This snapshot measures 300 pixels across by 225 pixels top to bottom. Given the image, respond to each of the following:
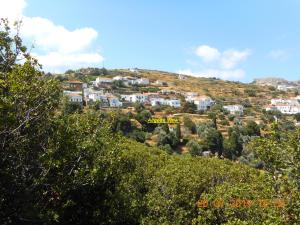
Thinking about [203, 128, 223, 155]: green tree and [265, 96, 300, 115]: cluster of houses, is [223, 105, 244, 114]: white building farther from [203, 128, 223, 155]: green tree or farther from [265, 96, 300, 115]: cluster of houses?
[203, 128, 223, 155]: green tree

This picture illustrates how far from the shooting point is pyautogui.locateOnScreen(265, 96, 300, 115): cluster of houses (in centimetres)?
17625

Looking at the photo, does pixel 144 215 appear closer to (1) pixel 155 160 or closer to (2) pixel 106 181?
(2) pixel 106 181

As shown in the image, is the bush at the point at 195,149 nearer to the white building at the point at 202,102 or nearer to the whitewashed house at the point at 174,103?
the whitewashed house at the point at 174,103

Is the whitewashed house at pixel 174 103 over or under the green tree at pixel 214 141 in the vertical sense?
over

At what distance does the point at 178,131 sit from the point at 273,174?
91914 mm

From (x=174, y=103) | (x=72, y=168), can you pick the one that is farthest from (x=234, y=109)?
(x=72, y=168)

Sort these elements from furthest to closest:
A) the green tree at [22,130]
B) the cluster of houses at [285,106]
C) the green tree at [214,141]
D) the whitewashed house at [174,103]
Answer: the cluster of houses at [285,106] → the whitewashed house at [174,103] → the green tree at [214,141] → the green tree at [22,130]

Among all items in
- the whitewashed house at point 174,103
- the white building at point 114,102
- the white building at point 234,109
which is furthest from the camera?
the whitewashed house at point 174,103

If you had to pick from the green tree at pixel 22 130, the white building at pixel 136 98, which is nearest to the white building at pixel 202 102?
the white building at pixel 136 98

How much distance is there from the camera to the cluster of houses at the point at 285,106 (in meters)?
176

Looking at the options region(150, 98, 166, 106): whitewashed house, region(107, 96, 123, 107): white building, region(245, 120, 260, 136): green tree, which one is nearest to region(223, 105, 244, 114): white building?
region(150, 98, 166, 106): whitewashed house

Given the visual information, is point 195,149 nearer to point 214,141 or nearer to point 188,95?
point 214,141

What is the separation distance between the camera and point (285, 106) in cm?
18438

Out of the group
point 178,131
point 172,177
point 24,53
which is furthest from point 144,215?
point 178,131
